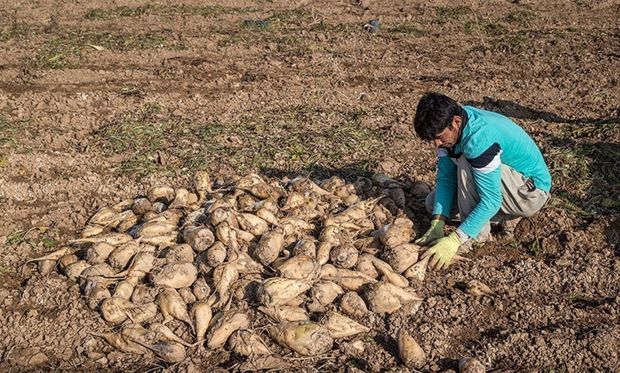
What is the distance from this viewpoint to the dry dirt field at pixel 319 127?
4012 mm

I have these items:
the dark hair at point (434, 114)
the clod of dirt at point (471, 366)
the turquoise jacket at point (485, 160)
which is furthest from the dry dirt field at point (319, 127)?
the dark hair at point (434, 114)

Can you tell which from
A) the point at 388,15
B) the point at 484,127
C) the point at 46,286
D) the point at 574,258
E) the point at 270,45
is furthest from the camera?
the point at 388,15

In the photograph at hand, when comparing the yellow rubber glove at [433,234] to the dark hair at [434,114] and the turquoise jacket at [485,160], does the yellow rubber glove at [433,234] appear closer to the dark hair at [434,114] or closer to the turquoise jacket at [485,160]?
the turquoise jacket at [485,160]

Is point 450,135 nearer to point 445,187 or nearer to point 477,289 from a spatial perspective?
point 445,187

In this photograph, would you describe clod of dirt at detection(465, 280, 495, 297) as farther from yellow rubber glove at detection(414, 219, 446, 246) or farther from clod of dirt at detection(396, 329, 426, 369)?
clod of dirt at detection(396, 329, 426, 369)

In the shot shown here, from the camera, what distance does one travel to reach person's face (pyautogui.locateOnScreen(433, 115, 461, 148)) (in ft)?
13.0

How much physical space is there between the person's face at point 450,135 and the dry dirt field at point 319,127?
1.00 metres

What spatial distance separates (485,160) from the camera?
161 inches

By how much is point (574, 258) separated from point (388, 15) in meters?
6.48

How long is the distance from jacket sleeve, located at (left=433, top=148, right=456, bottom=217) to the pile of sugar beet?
0.90ft

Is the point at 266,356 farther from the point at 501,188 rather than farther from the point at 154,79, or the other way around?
the point at 154,79

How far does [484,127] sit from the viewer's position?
409 cm

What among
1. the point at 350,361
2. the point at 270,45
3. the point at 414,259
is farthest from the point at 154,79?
the point at 350,361

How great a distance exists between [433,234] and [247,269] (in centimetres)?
140
